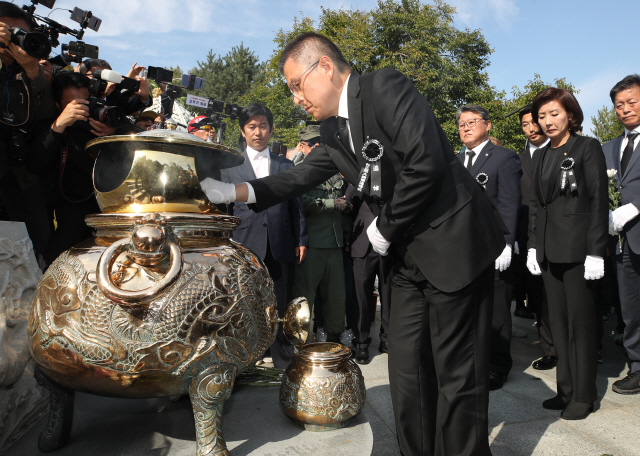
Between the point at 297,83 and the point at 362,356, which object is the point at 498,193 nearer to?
the point at 362,356

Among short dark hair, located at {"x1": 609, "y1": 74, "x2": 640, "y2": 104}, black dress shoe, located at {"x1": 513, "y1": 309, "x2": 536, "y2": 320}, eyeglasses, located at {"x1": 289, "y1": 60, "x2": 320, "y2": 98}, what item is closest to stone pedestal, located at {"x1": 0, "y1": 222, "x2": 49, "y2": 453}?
eyeglasses, located at {"x1": 289, "y1": 60, "x2": 320, "y2": 98}

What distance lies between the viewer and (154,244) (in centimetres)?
153

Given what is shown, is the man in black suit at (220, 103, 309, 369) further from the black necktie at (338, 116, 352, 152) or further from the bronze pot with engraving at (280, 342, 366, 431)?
the black necktie at (338, 116, 352, 152)

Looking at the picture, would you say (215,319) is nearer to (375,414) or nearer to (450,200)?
(450,200)

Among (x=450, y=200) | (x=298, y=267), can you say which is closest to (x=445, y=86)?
(x=298, y=267)

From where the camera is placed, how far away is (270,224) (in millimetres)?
3764

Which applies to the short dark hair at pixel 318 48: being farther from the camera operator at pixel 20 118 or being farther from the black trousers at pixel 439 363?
the camera operator at pixel 20 118

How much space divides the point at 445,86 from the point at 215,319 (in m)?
25.3

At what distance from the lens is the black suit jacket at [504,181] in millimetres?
3822

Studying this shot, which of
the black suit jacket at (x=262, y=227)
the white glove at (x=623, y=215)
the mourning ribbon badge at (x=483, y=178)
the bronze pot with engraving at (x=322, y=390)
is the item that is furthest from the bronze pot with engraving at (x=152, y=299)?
the white glove at (x=623, y=215)

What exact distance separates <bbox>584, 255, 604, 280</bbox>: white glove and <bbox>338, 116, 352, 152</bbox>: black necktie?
190 cm

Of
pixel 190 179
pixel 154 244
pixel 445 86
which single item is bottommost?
pixel 154 244

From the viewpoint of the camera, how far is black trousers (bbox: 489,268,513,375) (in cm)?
360

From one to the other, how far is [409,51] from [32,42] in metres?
24.5
